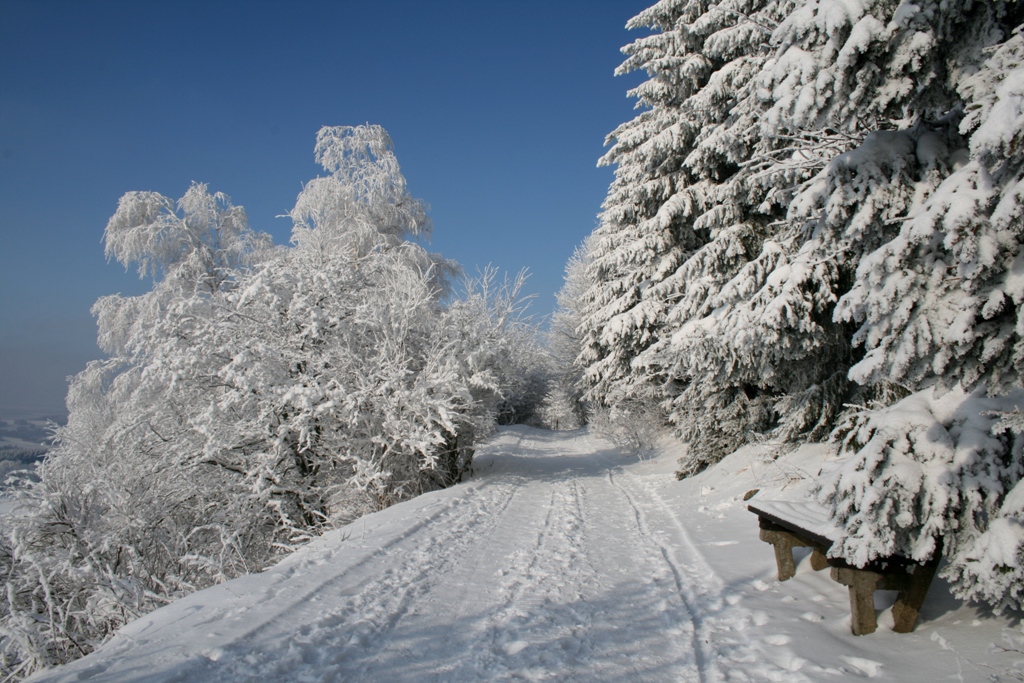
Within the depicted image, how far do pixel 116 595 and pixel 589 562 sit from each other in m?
4.68

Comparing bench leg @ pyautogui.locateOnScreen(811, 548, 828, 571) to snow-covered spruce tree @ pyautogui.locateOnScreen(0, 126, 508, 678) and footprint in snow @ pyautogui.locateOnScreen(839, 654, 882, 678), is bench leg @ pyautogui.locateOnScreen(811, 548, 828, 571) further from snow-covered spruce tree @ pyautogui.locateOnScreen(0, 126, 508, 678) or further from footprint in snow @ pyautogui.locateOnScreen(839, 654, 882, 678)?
snow-covered spruce tree @ pyautogui.locateOnScreen(0, 126, 508, 678)

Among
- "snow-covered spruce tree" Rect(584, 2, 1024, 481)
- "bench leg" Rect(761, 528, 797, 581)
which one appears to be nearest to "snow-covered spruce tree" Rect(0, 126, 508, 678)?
"snow-covered spruce tree" Rect(584, 2, 1024, 481)

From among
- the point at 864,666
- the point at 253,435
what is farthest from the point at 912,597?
the point at 253,435

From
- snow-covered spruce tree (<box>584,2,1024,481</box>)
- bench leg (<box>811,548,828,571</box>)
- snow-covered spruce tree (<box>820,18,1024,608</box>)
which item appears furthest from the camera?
bench leg (<box>811,548,828,571</box>)

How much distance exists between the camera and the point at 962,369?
325 centimetres

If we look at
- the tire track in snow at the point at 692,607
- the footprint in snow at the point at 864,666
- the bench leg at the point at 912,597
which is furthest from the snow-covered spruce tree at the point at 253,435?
the bench leg at the point at 912,597

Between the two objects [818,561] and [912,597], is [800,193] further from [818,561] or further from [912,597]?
[912,597]

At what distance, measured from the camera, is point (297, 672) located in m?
3.02

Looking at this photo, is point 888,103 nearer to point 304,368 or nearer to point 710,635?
point 710,635

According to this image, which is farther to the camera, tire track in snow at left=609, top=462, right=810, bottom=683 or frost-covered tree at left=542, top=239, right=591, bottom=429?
frost-covered tree at left=542, top=239, right=591, bottom=429

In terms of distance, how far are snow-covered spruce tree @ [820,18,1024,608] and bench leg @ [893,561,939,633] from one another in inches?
6.9

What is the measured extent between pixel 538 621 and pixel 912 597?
94.1 inches

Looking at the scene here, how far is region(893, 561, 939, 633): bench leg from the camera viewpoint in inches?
130

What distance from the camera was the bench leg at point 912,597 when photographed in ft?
10.8
